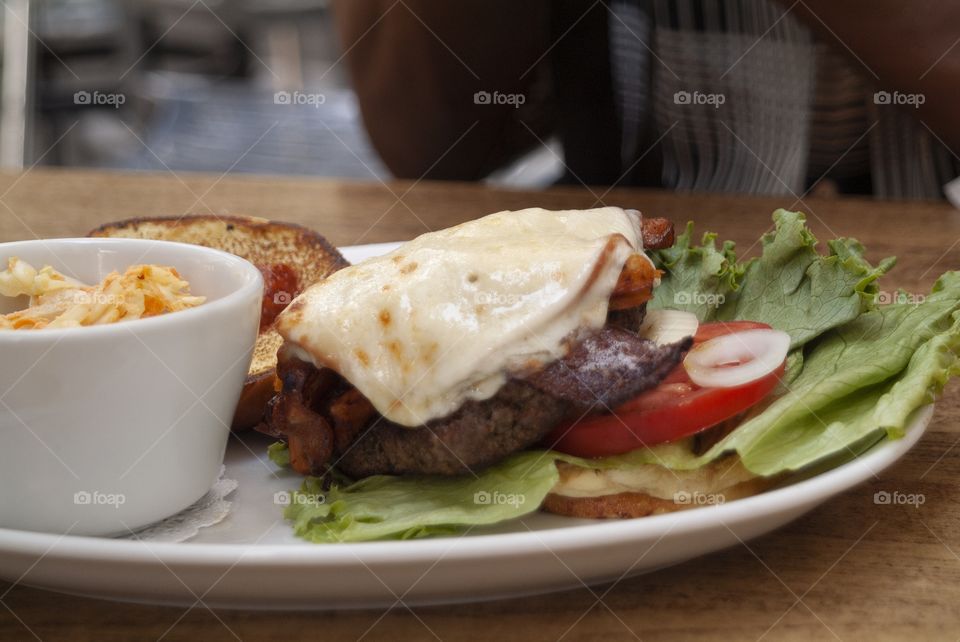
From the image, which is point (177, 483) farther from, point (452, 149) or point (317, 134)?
point (317, 134)

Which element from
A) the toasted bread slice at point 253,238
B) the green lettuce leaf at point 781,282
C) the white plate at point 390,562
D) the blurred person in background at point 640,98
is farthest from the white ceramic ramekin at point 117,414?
the blurred person in background at point 640,98

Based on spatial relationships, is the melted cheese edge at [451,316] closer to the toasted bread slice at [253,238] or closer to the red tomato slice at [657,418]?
the red tomato slice at [657,418]


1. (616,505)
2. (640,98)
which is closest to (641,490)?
(616,505)

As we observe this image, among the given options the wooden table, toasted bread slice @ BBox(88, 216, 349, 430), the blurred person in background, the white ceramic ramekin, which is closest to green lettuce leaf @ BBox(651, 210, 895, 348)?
the wooden table

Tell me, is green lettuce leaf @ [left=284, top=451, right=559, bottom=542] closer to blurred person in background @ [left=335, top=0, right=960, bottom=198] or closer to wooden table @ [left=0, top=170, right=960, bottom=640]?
wooden table @ [left=0, top=170, right=960, bottom=640]

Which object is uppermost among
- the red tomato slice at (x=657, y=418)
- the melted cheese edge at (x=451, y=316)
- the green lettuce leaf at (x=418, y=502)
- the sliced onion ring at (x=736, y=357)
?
the melted cheese edge at (x=451, y=316)
